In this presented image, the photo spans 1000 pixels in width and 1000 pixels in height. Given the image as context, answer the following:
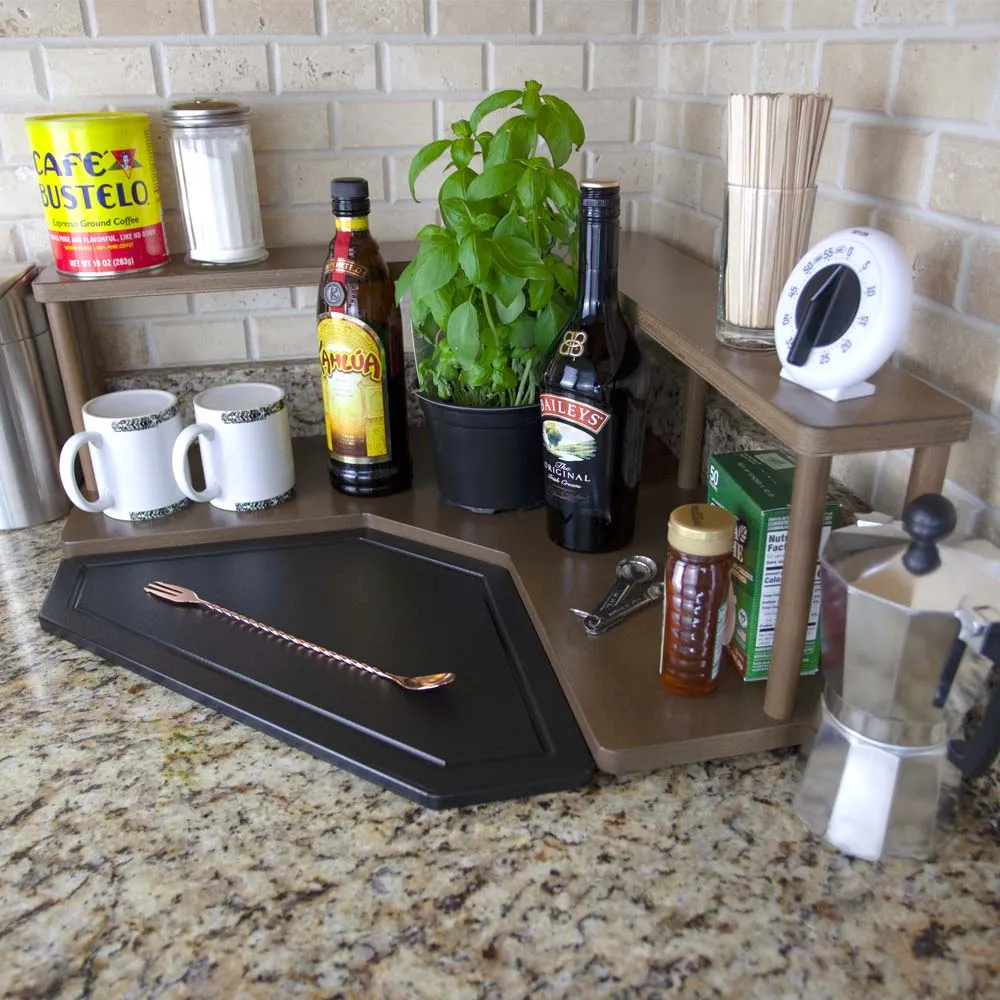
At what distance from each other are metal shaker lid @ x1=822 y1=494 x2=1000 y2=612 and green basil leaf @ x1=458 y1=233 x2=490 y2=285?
43 centimetres

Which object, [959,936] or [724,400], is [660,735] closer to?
[959,936]

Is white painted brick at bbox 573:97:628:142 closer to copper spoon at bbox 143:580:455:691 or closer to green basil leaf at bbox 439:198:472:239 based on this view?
green basil leaf at bbox 439:198:472:239

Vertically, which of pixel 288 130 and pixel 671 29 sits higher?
pixel 671 29

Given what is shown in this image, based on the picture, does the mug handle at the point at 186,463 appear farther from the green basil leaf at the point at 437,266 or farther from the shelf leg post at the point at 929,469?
the shelf leg post at the point at 929,469

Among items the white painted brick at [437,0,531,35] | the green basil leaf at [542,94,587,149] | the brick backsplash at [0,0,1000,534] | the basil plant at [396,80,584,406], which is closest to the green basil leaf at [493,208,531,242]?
the basil plant at [396,80,584,406]

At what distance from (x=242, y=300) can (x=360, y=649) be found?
598 millimetres

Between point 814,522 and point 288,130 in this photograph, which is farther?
point 288,130

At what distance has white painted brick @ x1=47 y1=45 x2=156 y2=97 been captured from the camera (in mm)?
1105

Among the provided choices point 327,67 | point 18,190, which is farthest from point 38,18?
point 327,67

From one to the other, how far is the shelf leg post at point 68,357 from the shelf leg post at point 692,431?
723 millimetres

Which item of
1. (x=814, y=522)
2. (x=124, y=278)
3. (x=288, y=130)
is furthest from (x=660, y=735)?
(x=288, y=130)

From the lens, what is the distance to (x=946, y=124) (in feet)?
2.43

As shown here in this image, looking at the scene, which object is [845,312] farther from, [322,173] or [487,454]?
[322,173]

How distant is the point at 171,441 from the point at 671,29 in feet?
2.66
